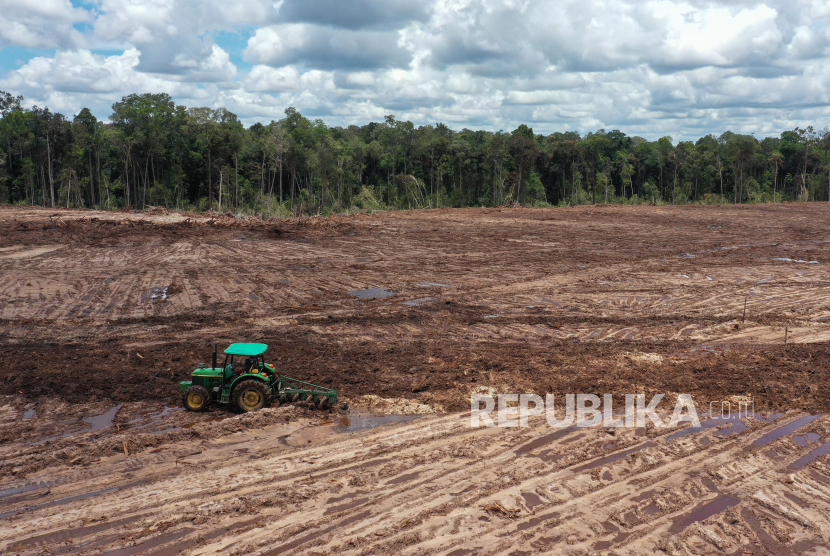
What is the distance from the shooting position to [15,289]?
18.4m

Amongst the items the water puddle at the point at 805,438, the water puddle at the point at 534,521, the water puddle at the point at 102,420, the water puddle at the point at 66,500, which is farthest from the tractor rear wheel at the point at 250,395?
the water puddle at the point at 805,438

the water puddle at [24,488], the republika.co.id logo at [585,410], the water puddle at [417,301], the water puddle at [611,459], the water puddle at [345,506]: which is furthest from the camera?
the water puddle at [417,301]

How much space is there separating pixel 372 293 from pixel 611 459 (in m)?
11.6

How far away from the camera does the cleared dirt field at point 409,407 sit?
22.0ft

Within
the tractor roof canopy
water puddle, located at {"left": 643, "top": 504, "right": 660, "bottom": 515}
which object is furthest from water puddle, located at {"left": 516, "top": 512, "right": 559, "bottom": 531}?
the tractor roof canopy

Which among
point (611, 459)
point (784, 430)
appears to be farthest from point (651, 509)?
point (784, 430)

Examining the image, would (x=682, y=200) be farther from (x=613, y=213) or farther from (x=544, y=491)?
(x=544, y=491)

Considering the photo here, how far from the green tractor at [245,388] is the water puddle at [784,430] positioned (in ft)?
20.4

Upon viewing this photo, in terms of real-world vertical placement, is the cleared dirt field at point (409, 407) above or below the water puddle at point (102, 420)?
above

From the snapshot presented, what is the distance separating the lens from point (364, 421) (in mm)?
9805

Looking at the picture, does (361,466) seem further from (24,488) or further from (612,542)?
(24,488)

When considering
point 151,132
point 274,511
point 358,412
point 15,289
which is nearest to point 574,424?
point 358,412

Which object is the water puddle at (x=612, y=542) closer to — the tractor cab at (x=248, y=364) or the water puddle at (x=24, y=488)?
the tractor cab at (x=248, y=364)

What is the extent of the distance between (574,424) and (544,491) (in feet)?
7.28
